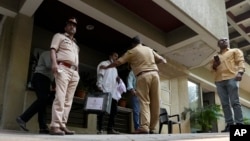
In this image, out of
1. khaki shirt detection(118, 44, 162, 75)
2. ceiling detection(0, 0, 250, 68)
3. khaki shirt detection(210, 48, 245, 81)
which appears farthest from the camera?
ceiling detection(0, 0, 250, 68)

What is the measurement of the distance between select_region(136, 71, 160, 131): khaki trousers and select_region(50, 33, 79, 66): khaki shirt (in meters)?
1.10

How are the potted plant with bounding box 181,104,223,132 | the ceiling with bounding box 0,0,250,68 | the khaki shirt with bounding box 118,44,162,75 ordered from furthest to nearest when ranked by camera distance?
1. the potted plant with bounding box 181,104,223,132
2. the ceiling with bounding box 0,0,250,68
3. the khaki shirt with bounding box 118,44,162,75

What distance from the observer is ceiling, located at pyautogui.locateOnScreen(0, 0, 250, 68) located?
6.64m

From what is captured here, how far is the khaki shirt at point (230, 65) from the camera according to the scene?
526 cm

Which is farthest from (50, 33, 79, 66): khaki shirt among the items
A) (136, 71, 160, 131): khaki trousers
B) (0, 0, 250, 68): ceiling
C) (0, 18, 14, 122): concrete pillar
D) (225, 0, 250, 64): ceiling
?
(225, 0, 250, 64): ceiling

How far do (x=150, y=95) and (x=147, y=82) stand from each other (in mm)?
265

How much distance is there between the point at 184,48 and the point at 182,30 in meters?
0.59

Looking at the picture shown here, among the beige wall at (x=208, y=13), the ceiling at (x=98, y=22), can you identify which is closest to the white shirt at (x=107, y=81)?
the ceiling at (x=98, y=22)

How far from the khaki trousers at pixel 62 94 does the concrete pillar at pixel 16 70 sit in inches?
78.7

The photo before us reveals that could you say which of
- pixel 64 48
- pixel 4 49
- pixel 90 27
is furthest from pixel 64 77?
pixel 90 27

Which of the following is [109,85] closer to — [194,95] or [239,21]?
[194,95]

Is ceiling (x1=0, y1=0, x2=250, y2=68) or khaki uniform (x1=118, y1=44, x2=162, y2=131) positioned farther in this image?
ceiling (x1=0, y1=0, x2=250, y2=68)

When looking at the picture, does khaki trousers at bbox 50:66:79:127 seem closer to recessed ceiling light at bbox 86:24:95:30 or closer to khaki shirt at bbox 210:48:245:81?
khaki shirt at bbox 210:48:245:81

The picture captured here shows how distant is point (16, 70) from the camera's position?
579 cm
